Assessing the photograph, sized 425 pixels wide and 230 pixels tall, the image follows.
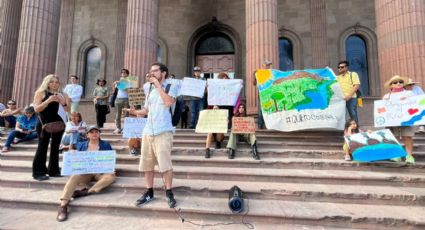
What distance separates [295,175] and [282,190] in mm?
674

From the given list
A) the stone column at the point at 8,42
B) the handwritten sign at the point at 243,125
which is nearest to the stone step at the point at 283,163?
the handwritten sign at the point at 243,125

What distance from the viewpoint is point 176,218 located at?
3992 mm

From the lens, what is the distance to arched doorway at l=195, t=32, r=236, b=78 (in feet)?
52.1

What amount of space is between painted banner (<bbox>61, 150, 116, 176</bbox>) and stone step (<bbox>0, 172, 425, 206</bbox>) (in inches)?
19.2

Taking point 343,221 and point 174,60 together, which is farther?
point 174,60

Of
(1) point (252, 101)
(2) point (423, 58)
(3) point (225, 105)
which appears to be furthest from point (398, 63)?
(3) point (225, 105)

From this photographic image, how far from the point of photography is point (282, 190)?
457 cm

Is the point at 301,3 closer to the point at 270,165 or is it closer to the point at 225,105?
the point at 225,105

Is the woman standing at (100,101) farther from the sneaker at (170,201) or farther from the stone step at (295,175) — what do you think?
the sneaker at (170,201)

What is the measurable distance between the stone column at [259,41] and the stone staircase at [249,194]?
2867 mm

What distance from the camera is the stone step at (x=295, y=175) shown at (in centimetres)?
492

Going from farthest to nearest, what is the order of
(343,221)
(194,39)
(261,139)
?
(194,39), (261,139), (343,221)

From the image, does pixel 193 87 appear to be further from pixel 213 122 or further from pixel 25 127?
pixel 25 127

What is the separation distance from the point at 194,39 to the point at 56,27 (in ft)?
24.3
